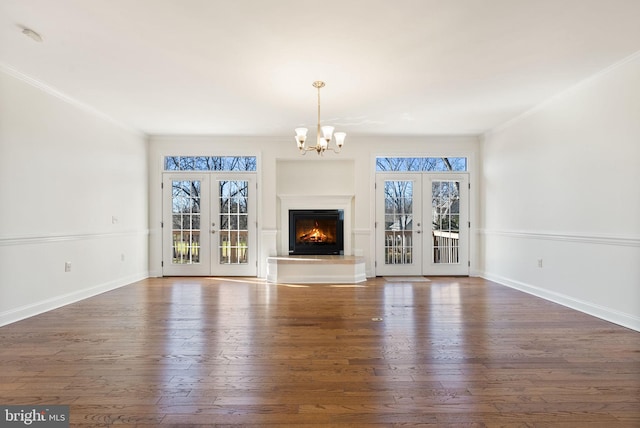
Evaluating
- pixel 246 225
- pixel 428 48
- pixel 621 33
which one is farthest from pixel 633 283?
pixel 246 225

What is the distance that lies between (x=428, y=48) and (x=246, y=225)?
446 centimetres

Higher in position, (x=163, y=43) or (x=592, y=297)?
(x=163, y=43)

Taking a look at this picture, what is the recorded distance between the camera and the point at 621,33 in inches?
116

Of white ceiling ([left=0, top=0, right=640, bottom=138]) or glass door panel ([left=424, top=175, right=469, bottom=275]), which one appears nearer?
white ceiling ([left=0, top=0, right=640, bottom=138])

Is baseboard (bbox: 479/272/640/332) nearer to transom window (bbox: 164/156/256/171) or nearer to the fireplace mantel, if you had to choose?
the fireplace mantel

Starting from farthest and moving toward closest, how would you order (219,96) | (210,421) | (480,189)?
(480,189) < (219,96) < (210,421)

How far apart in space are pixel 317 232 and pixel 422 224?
200cm

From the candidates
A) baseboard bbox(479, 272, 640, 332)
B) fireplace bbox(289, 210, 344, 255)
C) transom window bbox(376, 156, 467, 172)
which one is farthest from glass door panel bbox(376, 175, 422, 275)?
baseboard bbox(479, 272, 640, 332)

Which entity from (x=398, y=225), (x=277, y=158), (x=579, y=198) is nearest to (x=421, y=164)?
(x=398, y=225)

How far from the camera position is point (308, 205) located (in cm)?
664

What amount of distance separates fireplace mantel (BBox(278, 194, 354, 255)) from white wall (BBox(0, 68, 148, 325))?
2.59 m

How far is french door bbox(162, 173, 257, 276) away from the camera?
6.48m

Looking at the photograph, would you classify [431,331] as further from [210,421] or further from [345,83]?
[345,83]

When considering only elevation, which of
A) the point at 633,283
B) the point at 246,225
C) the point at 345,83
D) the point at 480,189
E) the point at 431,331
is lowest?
the point at 431,331
